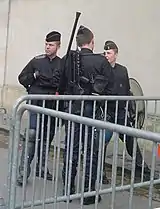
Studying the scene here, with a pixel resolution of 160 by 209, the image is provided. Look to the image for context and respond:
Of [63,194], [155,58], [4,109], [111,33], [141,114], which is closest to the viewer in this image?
[63,194]

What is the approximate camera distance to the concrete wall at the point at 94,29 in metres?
8.36

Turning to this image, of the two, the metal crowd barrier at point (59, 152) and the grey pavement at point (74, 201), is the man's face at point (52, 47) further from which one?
the grey pavement at point (74, 201)

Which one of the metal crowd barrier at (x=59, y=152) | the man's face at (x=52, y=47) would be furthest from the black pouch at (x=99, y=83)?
the man's face at (x=52, y=47)

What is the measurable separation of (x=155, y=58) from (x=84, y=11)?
2098 millimetres

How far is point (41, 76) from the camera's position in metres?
6.12

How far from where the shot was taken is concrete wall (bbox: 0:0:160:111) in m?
8.36

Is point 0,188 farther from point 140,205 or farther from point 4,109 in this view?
point 4,109

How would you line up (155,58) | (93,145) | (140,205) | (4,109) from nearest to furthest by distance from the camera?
(93,145) < (140,205) < (155,58) < (4,109)

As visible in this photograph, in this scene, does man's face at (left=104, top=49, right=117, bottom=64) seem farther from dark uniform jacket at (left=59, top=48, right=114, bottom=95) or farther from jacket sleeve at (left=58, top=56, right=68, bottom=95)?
jacket sleeve at (left=58, top=56, right=68, bottom=95)

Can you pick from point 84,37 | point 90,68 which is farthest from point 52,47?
point 90,68

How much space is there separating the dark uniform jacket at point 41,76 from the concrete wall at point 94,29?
103 inches

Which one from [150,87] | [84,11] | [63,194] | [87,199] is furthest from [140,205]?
[84,11]

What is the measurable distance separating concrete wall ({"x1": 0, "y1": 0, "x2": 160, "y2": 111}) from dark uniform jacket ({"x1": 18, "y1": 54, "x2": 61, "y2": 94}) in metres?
2.61

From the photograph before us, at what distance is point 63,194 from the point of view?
4.96 m
